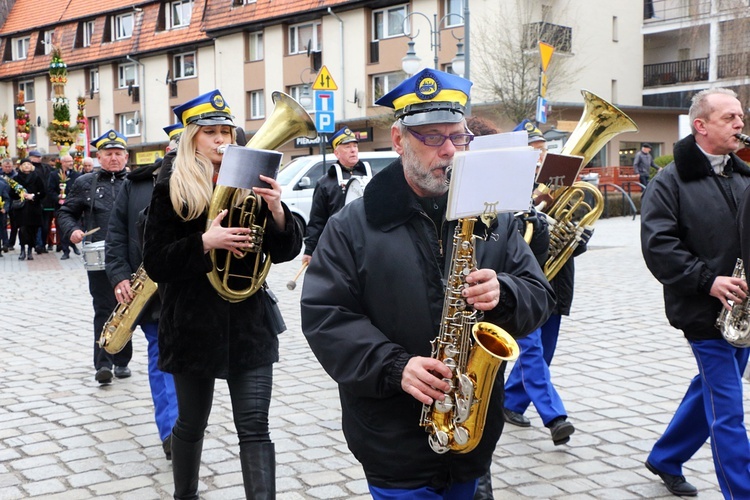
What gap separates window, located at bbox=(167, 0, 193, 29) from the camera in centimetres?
4434

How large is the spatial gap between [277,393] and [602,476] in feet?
9.16

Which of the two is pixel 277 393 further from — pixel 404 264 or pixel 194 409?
pixel 404 264

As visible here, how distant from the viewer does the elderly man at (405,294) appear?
9.46 ft

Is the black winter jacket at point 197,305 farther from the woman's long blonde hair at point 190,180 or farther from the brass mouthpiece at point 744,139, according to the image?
the brass mouthpiece at point 744,139

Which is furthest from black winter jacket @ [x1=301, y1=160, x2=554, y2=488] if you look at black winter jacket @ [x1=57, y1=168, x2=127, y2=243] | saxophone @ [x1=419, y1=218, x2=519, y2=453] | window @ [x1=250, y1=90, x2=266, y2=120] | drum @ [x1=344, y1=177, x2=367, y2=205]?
window @ [x1=250, y1=90, x2=266, y2=120]

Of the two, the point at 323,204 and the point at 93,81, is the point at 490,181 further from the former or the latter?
the point at 93,81

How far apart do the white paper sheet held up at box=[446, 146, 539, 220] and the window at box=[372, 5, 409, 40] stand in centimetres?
3416

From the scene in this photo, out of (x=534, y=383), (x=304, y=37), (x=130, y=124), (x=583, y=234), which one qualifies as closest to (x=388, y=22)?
(x=304, y=37)

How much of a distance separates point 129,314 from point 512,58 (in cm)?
2778

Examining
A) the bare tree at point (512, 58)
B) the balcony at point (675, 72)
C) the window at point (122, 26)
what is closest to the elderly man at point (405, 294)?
the bare tree at point (512, 58)

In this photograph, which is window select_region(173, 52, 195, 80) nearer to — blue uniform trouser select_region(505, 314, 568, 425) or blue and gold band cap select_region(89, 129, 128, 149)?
blue and gold band cap select_region(89, 129, 128, 149)

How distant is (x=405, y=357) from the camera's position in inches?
110

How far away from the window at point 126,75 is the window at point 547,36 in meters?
23.0

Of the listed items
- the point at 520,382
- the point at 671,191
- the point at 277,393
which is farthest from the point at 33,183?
the point at 671,191
